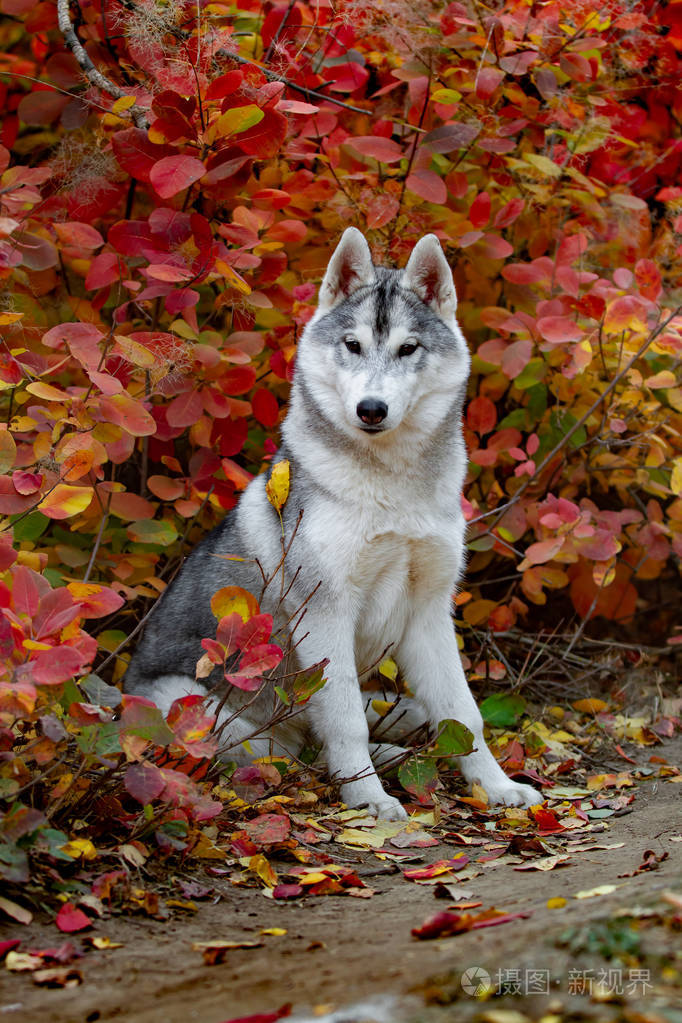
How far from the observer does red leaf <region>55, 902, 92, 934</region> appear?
2.34m

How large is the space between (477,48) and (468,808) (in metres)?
3.31

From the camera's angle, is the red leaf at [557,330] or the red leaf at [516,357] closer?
the red leaf at [557,330]

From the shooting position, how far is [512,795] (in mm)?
3785

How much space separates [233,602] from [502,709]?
2120 millimetres

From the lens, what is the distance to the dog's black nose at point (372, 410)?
353cm

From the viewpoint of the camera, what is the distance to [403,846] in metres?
3.29

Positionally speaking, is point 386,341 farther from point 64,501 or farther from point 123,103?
point 64,501

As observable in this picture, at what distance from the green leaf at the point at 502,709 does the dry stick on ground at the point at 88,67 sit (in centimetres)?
298

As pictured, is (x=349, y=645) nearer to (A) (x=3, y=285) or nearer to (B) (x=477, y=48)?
(A) (x=3, y=285)

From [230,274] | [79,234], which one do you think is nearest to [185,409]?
[230,274]

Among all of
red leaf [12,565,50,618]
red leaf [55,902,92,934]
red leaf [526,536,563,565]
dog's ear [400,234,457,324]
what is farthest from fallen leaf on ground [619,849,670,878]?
dog's ear [400,234,457,324]

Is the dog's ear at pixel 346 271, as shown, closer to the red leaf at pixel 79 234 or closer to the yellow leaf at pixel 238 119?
the yellow leaf at pixel 238 119

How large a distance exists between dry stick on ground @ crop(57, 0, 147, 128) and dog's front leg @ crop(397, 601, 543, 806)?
7.57ft

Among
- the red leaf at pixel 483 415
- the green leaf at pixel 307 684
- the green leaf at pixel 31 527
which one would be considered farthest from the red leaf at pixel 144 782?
the red leaf at pixel 483 415
